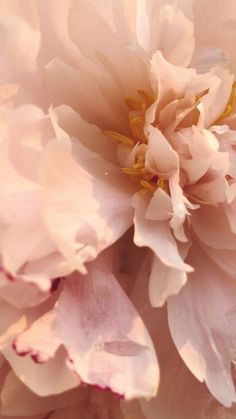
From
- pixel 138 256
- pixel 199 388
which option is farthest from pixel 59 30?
pixel 199 388

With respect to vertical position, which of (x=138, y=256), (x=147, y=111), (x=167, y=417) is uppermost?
(x=147, y=111)

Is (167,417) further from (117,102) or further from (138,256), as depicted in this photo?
(117,102)

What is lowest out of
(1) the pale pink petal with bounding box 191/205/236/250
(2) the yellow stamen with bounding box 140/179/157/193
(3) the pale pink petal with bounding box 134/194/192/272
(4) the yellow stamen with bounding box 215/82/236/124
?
(1) the pale pink petal with bounding box 191/205/236/250

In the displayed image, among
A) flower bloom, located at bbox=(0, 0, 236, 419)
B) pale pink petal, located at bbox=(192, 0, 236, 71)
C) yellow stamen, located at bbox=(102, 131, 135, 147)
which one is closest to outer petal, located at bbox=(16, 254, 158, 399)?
flower bloom, located at bbox=(0, 0, 236, 419)

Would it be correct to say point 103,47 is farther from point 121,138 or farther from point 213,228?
point 213,228

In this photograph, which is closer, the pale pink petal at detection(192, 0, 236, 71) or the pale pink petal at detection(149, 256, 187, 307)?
the pale pink petal at detection(149, 256, 187, 307)

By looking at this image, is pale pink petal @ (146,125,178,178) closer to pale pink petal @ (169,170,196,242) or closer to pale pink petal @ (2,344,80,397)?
pale pink petal @ (169,170,196,242)

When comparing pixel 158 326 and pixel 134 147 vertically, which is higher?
pixel 134 147
